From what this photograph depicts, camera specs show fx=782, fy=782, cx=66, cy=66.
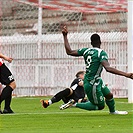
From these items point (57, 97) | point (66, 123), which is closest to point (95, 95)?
point (66, 123)

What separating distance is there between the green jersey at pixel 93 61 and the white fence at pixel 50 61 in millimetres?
10711

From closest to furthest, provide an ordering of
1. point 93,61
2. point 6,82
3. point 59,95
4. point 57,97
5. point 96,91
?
point 93,61 → point 96,91 → point 6,82 → point 57,97 → point 59,95

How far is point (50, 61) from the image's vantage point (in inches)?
1038

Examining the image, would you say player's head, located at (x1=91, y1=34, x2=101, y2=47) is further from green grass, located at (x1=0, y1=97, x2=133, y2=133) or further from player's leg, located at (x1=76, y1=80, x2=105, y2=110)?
green grass, located at (x1=0, y1=97, x2=133, y2=133)

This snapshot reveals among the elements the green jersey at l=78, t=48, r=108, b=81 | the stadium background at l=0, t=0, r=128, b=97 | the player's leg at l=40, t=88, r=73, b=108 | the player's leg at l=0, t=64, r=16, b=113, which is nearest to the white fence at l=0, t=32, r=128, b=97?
the stadium background at l=0, t=0, r=128, b=97

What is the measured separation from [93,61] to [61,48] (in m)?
12.4

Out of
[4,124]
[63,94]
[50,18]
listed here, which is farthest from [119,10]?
[4,124]

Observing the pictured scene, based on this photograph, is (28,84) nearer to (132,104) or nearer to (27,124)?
(132,104)

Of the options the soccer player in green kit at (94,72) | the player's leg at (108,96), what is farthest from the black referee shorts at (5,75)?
the player's leg at (108,96)

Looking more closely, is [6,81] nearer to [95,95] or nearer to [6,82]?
[6,82]

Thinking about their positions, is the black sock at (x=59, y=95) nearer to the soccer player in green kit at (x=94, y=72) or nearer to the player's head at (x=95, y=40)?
the soccer player in green kit at (x=94, y=72)

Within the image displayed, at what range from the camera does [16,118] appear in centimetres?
1379

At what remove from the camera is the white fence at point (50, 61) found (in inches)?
982

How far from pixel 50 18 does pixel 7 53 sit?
4174mm
